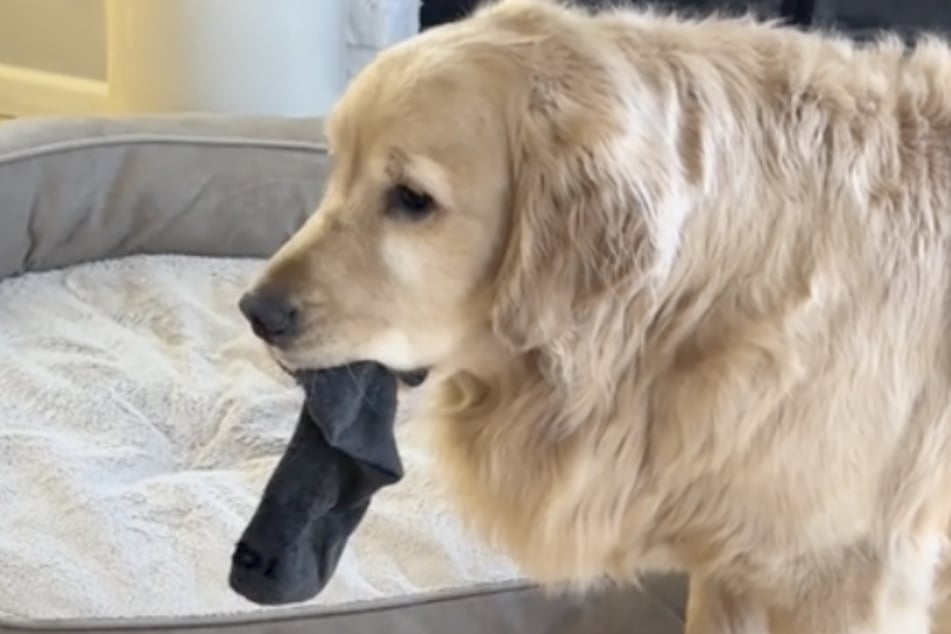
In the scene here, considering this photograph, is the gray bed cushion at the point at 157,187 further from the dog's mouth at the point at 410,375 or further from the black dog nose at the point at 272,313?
the black dog nose at the point at 272,313

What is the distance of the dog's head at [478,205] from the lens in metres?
1.21

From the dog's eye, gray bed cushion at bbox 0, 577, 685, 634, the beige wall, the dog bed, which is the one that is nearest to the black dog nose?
the dog's eye

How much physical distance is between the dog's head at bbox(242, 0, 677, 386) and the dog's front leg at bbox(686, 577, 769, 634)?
39 cm

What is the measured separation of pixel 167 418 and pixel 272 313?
0.85 m

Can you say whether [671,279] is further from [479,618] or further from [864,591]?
[479,618]

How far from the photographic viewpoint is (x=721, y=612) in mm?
1516

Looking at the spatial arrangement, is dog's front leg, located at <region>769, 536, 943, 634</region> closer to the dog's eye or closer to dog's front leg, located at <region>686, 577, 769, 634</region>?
dog's front leg, located at <region>686, 577, 769, 634</region>

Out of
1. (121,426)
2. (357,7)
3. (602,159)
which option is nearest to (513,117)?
(602,159)

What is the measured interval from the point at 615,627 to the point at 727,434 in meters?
0.47

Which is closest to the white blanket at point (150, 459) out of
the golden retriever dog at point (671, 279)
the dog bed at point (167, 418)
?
the dog bed at point (167, 418)

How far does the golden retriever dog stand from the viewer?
1.22m

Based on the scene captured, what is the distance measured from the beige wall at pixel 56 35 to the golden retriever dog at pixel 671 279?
8.02ft

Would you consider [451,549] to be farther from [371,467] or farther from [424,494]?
[371,467]

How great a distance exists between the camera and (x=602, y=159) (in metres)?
1.20
